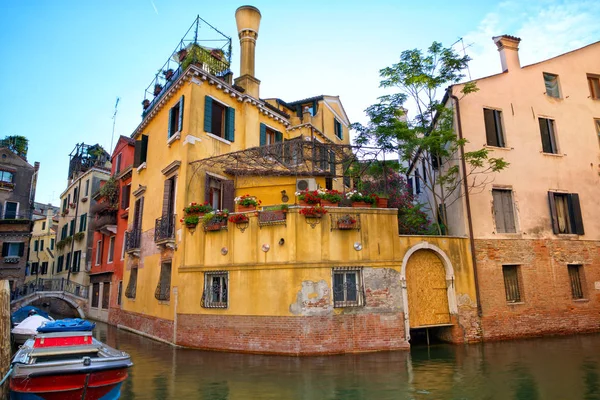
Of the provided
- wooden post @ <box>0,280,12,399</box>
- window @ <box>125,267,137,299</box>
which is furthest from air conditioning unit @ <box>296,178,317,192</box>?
wooden post @ <box>0,280,12,399</box>

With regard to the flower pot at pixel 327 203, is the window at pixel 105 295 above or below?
below

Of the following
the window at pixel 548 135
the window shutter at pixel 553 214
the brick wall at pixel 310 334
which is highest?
the window at pixel 548 135

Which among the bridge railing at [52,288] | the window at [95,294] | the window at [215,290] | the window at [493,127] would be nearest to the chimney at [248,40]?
the window at [215,290]

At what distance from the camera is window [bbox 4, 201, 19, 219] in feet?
99.3

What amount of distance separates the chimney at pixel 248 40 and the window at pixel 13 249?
75.2ft

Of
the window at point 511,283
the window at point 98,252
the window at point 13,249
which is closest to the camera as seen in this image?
the window at point 511,283

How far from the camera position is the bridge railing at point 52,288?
2448cm

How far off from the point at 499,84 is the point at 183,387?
1565cm

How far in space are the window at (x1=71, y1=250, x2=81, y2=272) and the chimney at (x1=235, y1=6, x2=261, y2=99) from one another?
62.2 ft

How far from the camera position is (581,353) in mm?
10969

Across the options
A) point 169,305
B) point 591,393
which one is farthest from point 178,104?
point 591,393

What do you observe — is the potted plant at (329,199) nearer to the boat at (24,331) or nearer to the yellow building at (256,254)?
the yellow building at (256,254)

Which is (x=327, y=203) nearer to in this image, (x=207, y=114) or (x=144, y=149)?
(x=207, y=114)

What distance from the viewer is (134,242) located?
18141 mm
